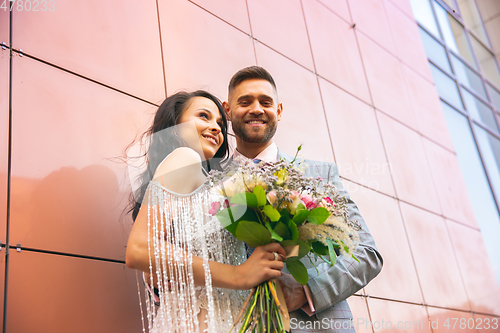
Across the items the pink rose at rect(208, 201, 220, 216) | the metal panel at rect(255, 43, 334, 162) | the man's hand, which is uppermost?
the metal panel at rect(255, 43, 334, 162)

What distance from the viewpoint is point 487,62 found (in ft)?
30.0

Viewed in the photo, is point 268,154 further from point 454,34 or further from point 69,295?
point 454,34

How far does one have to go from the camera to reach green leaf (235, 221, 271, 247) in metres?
1.50

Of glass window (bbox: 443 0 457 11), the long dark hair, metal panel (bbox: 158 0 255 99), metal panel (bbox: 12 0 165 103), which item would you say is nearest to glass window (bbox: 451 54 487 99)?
glass window (bbox: 443 0 457 11)

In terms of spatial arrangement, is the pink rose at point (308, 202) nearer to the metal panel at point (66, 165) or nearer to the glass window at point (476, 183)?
the metal panel at point (66, 165)

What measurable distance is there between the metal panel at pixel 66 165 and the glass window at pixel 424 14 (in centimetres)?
591

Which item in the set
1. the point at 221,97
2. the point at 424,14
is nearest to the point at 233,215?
the point at 221,97

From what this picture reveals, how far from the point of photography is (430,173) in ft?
16.4

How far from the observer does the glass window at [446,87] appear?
661 centimetres

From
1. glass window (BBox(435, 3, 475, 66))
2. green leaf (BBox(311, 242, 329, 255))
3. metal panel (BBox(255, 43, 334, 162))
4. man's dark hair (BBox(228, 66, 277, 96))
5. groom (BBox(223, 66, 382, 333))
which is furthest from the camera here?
glass window (BBox(435, 3, 475, 66))

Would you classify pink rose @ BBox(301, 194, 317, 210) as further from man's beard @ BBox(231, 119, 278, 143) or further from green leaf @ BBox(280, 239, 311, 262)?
man's beard @ BBox(231, 119, 278, 143)

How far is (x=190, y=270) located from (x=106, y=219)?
2.02ft

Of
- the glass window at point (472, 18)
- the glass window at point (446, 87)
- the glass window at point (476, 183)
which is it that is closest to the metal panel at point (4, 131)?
the glass window at point (476, 183)

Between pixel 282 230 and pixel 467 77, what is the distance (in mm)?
7570
